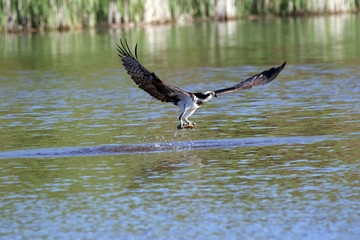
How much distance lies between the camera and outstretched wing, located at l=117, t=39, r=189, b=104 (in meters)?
13.1

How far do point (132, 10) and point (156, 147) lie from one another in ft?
118

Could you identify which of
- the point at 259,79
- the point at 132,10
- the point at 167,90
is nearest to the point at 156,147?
the point at 167,90

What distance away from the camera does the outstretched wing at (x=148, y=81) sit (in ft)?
43.1

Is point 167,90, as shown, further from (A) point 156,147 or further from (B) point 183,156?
(A) point 156,147

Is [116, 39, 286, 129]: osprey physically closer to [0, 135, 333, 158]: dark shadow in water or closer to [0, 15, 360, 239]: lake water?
[0, 135, 333, 158]: dark shadow in water

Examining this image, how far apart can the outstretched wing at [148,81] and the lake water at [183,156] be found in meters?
0.95

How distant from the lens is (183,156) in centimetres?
1366

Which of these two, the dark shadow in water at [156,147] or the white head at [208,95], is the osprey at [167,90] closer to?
the white head at [208,95]

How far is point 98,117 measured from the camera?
18.6 m

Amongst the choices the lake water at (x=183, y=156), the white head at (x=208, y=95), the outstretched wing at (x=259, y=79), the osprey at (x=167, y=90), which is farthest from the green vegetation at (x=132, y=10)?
the white head at (x=208, y=95)

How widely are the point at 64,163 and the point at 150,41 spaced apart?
30.3 m

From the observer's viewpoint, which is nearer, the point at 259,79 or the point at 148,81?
the point at 148,81

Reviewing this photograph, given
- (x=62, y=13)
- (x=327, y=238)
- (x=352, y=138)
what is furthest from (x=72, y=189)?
(x=62, y=13)

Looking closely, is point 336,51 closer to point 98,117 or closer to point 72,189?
point 98,117
